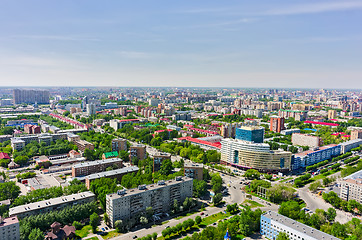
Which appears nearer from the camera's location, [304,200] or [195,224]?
[195,224]

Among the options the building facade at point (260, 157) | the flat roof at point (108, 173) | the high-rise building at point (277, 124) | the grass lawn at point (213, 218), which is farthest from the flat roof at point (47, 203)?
the high-rise building at point (277, 124)

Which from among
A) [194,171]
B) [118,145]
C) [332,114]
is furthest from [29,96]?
[332,114]

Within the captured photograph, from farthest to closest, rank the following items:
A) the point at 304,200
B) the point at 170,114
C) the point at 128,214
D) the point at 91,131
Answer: the point at 170,114 < the point at 91,131 < the point at 304,200 < the point at 128,214

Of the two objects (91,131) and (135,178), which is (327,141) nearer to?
(135,178)

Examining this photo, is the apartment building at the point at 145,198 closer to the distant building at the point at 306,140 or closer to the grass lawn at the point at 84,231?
the grass lawn at the point at 84,231

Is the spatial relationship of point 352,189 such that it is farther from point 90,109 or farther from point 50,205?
point 90,109

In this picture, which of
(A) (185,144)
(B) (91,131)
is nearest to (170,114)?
(B) (91,131)
